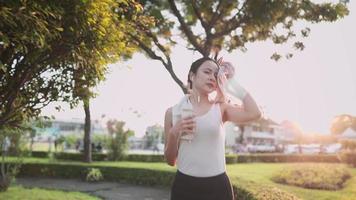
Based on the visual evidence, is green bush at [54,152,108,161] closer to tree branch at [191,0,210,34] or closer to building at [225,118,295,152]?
tree branch at [191,0,210,34]

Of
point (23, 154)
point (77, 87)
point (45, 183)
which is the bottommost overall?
point (45, 183)

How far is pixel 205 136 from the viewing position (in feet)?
9.27

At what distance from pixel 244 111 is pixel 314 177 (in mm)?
12500

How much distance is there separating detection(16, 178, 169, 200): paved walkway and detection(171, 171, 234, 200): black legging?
1054cm

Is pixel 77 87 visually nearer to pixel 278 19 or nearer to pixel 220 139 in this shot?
pixel 220 139

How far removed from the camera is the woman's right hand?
9.07ft

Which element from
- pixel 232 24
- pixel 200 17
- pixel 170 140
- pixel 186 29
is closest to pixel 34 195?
pixel 186 29

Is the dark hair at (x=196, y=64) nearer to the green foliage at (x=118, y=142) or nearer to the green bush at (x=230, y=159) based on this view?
the green foliage at (x=118, y=142)

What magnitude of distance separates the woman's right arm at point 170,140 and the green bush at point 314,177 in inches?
447

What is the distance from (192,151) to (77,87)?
4207mm

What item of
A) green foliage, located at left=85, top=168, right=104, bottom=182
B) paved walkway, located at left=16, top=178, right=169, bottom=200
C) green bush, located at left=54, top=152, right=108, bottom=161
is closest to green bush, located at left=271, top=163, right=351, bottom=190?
paved walkway, located at left=16, top=178, right=169, bottom=200

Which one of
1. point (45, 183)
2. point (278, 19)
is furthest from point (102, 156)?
point (278, 19)

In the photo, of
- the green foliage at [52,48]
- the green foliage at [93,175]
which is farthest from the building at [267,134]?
the green foliage at [52,48]

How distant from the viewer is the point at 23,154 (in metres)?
15.0
